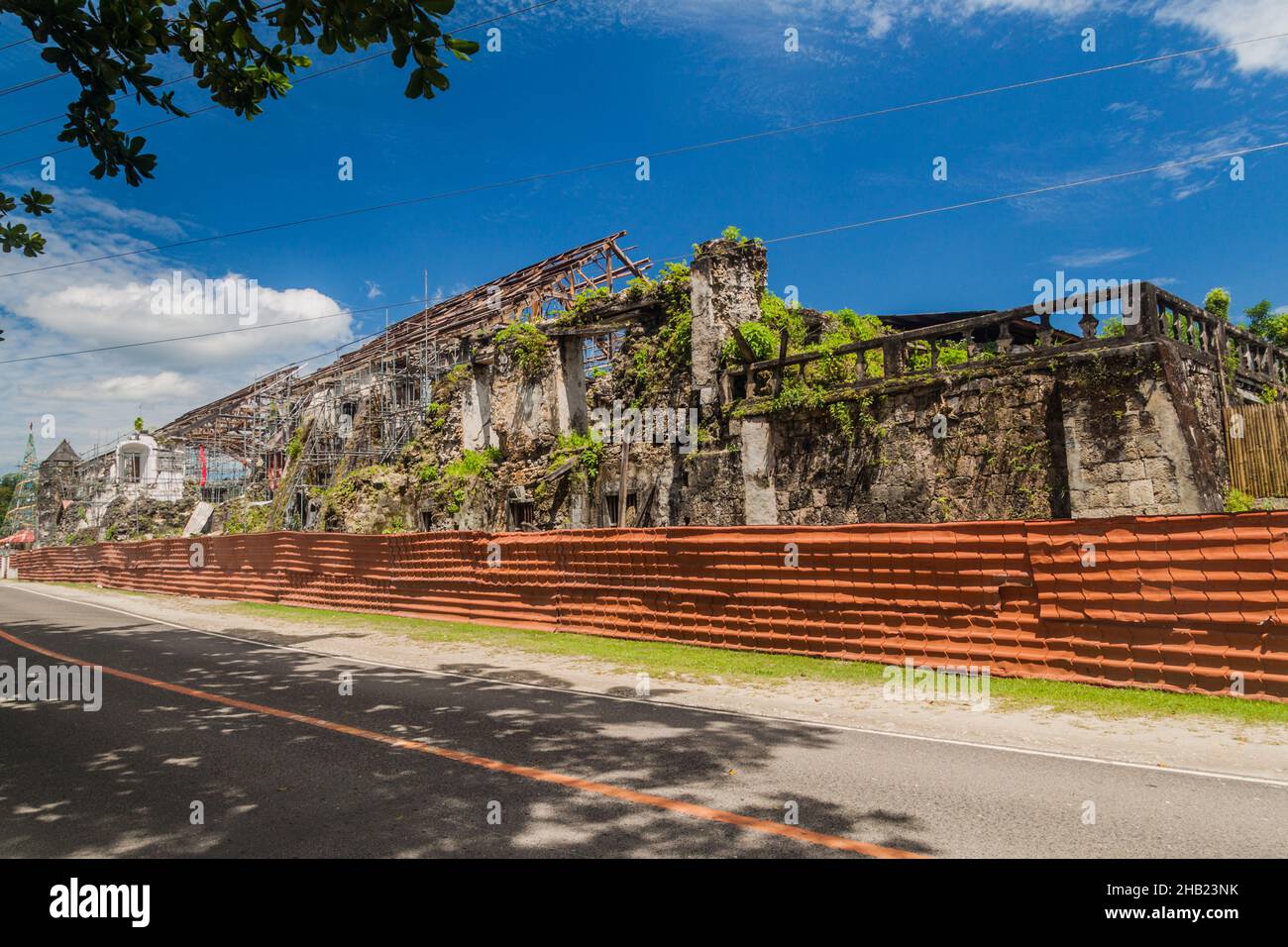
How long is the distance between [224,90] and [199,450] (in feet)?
178

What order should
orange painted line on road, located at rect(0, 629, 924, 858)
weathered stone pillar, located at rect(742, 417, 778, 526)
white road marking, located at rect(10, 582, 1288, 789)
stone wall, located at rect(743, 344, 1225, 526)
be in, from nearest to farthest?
orange painted line on road, located at rect(0, 629, 924, 858)
white road marking, located at rect(10, 582, 1288, 789)
stone wall, located at rect(743, 344, 1225, 526)
weathered stone pillar, located at rect(742, 417, 778, 526)

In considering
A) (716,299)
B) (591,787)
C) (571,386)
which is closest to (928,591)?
(591,787)

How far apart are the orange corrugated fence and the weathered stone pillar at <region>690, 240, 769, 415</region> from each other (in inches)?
275

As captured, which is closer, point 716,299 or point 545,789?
point 545,789

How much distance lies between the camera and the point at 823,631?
1200 cm

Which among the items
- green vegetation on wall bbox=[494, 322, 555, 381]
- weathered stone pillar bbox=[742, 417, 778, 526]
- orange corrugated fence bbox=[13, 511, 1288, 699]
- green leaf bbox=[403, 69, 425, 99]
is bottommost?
orange corrugated fence bbox=[13, 511, 1288, 699]

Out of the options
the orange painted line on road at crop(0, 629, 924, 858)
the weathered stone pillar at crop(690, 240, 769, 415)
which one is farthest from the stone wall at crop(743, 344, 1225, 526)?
the orange painted line on road at crop(0, 629, 924, 858)

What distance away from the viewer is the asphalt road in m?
4.68

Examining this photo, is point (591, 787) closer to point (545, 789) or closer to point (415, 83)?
point (545, 789)

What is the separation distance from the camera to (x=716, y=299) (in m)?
20.9

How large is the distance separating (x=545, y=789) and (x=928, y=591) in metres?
7.17

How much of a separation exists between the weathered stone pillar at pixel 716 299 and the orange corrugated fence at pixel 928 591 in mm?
6973

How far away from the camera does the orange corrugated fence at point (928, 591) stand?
8.62 meters

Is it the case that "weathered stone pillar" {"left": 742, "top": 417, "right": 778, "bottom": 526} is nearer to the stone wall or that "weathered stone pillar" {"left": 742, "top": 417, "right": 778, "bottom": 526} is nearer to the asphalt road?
the stone wall
